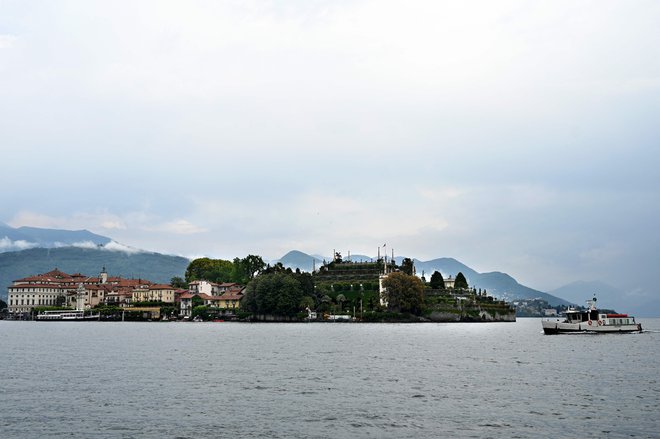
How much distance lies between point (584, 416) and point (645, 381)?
18.8m

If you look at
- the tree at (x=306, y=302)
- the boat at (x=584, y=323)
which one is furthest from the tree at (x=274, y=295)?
the boat at (x=584, y=323)

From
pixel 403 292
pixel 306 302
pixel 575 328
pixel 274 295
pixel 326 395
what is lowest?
pixel 326 395

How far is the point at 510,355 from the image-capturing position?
7531 cm

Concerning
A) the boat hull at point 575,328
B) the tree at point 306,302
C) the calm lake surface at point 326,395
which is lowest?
the calm lake surface at point 326,395

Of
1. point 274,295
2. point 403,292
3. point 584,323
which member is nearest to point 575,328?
point 584,323

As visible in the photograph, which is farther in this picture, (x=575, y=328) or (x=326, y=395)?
(x=575, y=328)

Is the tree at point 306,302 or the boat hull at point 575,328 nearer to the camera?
the boat hull at point 575,328

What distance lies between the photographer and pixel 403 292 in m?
191

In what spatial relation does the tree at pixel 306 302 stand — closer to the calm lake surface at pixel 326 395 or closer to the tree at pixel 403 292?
the tree at pixel 403 292

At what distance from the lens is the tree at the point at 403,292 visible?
189750 millimetres

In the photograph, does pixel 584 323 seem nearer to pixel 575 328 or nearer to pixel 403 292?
pixel 575 328

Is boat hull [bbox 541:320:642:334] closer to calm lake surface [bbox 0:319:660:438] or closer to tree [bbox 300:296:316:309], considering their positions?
calm lake surface [bbox 0:319:660:438]

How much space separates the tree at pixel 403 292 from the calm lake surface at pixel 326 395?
115 m

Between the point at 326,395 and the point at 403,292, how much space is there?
149556 mm
